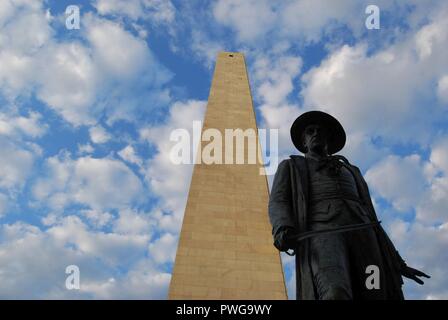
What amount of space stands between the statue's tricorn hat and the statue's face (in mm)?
59

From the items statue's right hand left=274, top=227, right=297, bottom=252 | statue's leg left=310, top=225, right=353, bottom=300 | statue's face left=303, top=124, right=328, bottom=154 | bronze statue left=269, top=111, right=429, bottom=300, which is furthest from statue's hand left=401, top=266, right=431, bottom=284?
statue's face left=303, top=124, right=328, bottom=154

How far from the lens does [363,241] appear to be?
13.9 ft

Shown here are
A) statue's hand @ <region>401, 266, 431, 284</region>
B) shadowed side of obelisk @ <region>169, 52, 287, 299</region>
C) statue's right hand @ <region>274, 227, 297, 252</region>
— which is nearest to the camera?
statue's right hand @ <region>274, 227, 297, 252</region>

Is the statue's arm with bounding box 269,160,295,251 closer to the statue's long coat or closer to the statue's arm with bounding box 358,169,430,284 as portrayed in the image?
the statue's long coat

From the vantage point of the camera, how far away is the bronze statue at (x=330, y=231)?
4.00 m

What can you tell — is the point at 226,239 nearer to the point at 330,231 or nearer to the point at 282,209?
the point at 282,209

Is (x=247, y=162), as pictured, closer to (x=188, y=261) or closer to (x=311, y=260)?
(x=188, y=261)

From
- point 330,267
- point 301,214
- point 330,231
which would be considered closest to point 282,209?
point 301,214

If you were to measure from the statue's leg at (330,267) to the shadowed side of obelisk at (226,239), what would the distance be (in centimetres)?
808

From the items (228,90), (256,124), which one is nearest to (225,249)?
(256,124)

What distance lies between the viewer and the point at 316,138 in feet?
17.0

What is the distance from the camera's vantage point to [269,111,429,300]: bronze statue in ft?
13.1

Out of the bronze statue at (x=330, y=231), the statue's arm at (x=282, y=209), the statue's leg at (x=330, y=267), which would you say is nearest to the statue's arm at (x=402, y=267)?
the bronze statue at (x=330, y=231)
